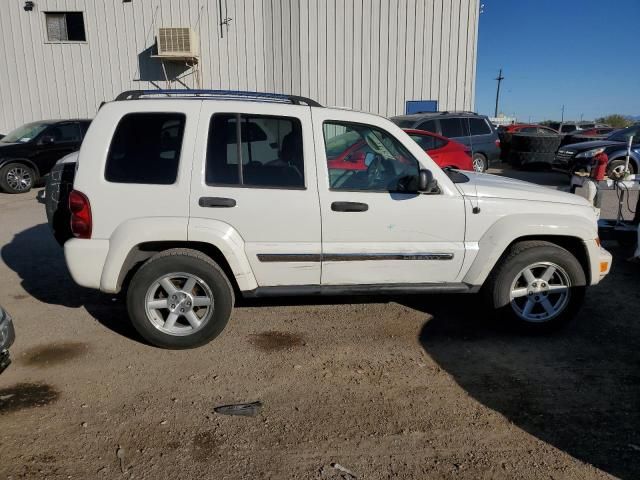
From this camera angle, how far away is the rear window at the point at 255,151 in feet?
12.5

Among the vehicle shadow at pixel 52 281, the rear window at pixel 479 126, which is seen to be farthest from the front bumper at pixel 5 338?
the rear window at pixel 479 126

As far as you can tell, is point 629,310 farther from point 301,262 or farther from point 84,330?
point 84,330

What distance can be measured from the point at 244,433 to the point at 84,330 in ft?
6.94

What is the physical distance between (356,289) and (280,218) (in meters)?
0.83

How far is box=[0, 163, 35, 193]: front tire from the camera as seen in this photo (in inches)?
445

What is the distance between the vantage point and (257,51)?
51.8 feet

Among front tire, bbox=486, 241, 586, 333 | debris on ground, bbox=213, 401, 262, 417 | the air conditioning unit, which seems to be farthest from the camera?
the air conditioning unit

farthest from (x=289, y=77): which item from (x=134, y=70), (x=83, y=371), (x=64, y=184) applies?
(x=83, y=371)

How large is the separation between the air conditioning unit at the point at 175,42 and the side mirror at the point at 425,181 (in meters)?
13.0

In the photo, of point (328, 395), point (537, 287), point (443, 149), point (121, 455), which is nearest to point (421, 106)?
point (443, 149)

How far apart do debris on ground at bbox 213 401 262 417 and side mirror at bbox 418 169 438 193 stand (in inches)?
74.5

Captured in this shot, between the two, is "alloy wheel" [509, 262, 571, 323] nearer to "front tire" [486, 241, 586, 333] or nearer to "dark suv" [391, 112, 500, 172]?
"front tire" [486, 241, 586, 333]

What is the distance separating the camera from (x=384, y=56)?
632 inches

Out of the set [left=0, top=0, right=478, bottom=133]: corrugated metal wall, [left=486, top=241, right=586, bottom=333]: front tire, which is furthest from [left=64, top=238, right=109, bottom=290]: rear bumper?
[left=0, top=0, right=478, bottom=133]: corrugated metal wall
